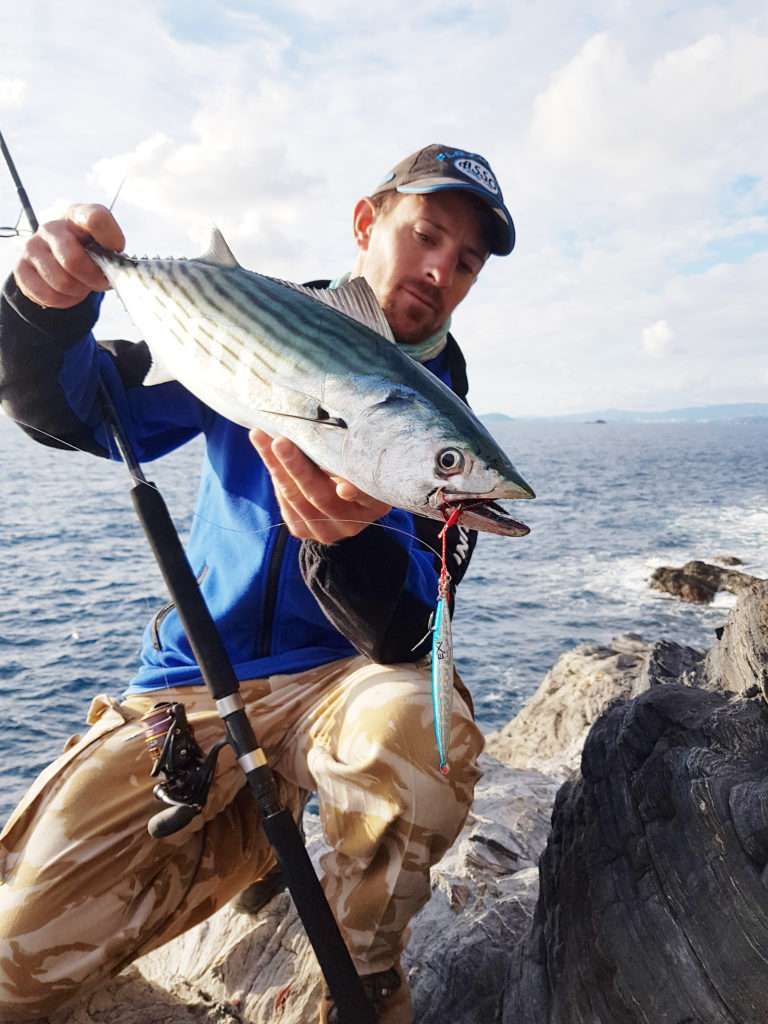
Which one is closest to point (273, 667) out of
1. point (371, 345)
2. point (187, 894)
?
point (187, 894)

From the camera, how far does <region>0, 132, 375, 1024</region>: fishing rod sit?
2.84 m

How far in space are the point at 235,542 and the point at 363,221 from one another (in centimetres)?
195

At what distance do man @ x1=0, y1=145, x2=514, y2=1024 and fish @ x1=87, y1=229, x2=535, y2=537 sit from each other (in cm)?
19

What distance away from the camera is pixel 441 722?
2.11m

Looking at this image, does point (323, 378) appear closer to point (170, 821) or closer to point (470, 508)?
point (470, 508)

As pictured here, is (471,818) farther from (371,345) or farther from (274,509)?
(371,345)

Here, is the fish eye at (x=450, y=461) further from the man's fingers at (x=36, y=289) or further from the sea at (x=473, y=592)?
the sea at (x=473, y=592)

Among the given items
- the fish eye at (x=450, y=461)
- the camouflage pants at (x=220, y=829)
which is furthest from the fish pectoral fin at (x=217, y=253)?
the camouflage pants at (x=220, y=829)

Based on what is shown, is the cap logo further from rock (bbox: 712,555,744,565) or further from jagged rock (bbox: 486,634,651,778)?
rock (bbox: 712,555,744,565)

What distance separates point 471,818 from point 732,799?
3.37m

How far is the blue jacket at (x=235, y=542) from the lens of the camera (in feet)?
10.6

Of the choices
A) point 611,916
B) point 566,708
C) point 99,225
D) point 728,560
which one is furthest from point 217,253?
point 728,560

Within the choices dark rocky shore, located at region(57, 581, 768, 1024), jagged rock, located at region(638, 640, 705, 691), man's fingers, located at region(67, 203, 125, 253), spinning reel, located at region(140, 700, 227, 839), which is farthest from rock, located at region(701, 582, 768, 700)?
man's fingers, located at region(67, 203, 125, 253)

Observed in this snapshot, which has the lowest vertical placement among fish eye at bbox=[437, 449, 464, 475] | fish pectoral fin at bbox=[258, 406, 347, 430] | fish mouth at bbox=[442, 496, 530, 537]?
fish mouth at bbox=[442, 496, 530, 537]
